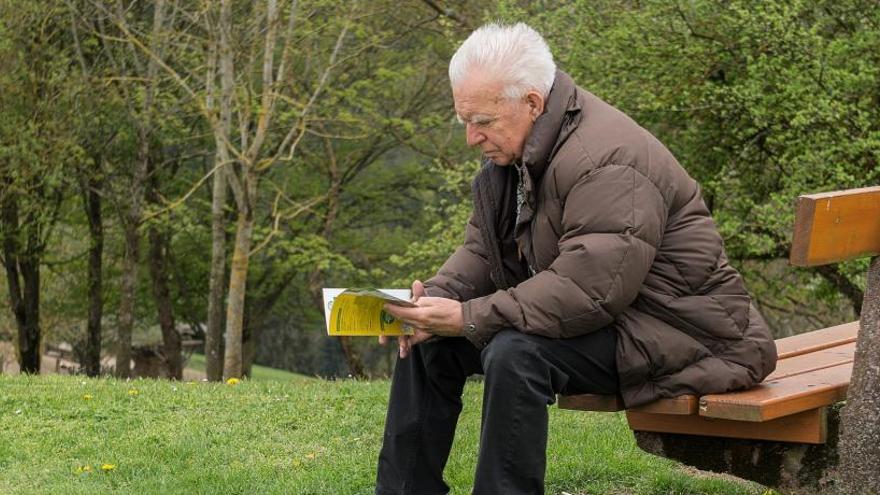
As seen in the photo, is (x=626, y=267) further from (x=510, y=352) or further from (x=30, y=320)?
(x=30, y=320)

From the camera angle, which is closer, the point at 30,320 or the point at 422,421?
the point at 422,421

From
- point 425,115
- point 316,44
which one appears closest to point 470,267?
point 316,44

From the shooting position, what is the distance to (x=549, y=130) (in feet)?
11.4

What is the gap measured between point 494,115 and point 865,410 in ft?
4.37

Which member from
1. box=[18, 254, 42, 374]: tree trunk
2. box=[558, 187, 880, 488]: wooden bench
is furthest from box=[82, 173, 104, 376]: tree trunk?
box=[558, 187, 880, 488]: wooden bench

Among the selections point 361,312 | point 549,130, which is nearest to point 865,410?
point 549,130

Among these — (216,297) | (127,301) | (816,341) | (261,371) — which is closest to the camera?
(816,341)

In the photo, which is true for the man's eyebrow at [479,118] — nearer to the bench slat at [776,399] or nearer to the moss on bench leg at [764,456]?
the bench slat at [776,399]

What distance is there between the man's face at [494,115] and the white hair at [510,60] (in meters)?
0.03

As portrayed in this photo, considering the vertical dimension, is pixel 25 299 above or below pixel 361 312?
below

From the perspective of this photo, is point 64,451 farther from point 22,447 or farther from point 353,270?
point 353,270

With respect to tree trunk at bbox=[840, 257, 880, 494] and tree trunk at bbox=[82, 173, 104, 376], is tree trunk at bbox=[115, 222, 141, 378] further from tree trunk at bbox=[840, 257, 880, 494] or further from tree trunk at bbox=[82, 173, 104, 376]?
tree trunk at bbox=[840, 257, 880, 494]

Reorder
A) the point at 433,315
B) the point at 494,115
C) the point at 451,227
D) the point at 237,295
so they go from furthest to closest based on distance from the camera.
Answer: the point at 237,295
the point at 451,227
the point at 494,115
the point at 433,315

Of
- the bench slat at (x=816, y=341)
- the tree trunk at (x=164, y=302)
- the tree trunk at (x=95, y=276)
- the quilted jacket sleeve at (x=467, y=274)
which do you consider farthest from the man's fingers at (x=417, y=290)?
the tree trunk at (x=164, y=302)
